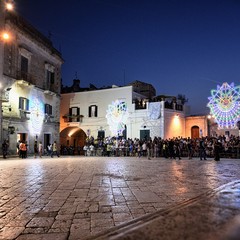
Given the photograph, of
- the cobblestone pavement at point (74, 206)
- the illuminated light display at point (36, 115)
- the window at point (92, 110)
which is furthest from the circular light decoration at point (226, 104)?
the cobblestone pavement at point (74, 206)

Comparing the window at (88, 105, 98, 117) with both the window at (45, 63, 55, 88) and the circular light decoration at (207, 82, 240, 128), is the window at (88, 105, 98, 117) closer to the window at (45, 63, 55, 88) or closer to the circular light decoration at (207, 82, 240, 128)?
the window at (45, 63, 55, 88)

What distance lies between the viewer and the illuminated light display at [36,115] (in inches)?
1027

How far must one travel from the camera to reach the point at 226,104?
2252 centimetres

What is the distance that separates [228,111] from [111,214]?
814 inches

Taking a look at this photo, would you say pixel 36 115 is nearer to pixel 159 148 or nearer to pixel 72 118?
pixel 72 118

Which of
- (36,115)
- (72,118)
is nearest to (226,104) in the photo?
(36,115)

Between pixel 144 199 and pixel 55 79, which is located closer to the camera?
pixel 144 199

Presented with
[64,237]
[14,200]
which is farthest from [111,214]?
[14,200]

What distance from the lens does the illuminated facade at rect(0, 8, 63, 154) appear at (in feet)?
75.2

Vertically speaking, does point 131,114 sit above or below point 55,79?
below

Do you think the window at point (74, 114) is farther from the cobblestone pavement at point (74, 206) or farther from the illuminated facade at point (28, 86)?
the cobblestone pavement at point (74, 206)

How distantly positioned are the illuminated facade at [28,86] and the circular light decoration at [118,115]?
6.35 m

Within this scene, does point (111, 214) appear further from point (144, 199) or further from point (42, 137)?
point (42, 137)

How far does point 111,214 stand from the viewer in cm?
419
